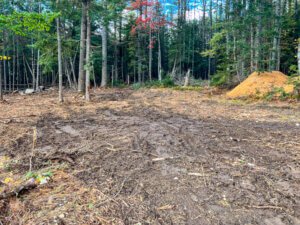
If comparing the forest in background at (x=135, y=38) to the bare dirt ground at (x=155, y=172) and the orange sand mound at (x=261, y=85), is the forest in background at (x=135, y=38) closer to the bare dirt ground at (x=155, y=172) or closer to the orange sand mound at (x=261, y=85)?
the orange sand mound at (x=261, y=85)

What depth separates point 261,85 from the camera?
8.62 metres

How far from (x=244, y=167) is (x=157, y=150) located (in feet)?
3.82

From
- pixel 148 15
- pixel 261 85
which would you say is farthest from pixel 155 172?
pixel 148 15

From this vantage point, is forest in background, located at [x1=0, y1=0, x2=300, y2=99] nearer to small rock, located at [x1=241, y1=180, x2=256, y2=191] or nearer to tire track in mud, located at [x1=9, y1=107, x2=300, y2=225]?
tire track in mud, located at [x1=9, y1=107, x2=300, y2=225]

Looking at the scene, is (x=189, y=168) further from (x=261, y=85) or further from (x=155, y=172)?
(x=261, y=85)

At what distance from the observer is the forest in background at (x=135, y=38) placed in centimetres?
927

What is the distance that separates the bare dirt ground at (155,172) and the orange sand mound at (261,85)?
12.8ft

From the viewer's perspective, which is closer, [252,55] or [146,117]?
[146,117]

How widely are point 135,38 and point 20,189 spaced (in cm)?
2039

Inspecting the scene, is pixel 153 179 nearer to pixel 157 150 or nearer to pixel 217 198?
pixel 217 198

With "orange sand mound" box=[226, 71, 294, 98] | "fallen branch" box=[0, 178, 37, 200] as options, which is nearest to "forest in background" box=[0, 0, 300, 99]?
"orange sand mound" box=[226, 71, 294, 98]

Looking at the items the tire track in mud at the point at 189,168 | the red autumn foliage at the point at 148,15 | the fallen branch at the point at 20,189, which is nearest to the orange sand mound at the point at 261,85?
the tire track in mud at the point at 189,168

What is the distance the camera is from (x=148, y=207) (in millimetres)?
1783

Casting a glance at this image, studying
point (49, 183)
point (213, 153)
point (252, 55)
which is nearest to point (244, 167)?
point (213, 153)
